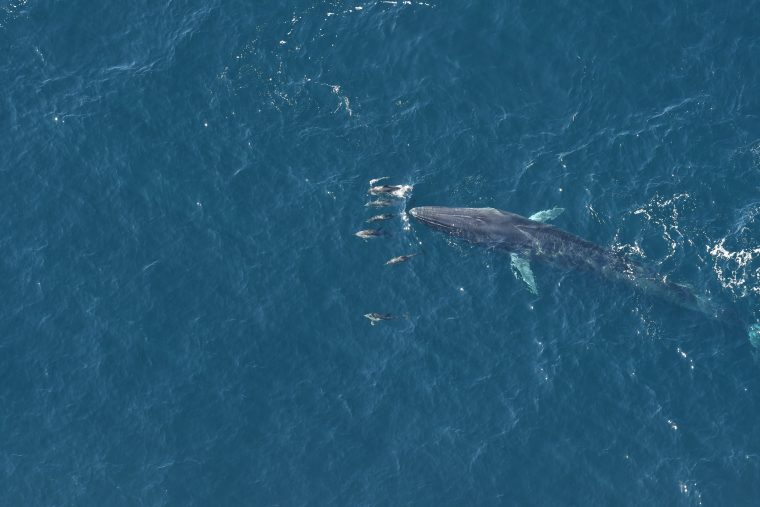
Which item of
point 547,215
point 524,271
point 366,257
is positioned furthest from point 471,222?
point 366,257

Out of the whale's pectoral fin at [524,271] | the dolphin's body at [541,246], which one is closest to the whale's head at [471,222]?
the dolphin's body at [541,246]

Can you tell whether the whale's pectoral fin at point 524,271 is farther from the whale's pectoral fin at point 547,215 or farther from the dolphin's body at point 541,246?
the whale's pectoral fin at point 547,215

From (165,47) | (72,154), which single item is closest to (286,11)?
(165,47)

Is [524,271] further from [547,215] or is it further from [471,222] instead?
[471,222]

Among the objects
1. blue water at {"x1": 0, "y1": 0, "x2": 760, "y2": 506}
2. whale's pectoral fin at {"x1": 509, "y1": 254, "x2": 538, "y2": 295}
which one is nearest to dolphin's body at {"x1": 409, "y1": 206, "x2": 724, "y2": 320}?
whale's pectoral fin at {"x1": 509, "y1": 254, "x2": 538, "y2": 295}

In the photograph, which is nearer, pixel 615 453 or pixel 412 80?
pixel 615 453

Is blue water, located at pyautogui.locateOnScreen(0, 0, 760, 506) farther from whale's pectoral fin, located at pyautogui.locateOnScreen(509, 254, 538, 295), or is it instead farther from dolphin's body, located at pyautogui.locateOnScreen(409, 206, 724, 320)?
dolphin's body, located at pyautogui.locateOnScreen(409, 206, 724, 320)

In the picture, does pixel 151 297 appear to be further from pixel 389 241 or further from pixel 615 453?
pixel 615 453
